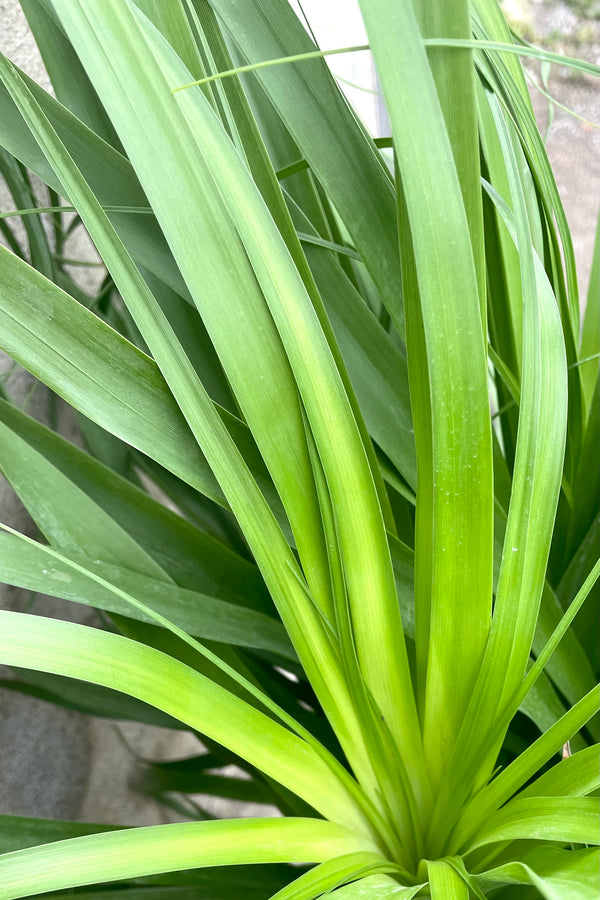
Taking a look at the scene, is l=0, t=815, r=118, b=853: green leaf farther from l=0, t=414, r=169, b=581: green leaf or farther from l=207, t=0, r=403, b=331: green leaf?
l=207, t=0, r=403, b=331: green leaf

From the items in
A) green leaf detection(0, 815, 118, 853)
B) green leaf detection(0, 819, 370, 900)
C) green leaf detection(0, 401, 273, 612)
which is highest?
green leaf detection(0, 401, 273, 612)

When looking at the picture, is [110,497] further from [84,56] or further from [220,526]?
[84,56]

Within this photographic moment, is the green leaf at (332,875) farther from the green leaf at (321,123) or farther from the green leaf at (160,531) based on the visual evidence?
the green leaf at (321,123)

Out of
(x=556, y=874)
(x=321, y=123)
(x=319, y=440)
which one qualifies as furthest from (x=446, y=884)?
(x=321, y=123)

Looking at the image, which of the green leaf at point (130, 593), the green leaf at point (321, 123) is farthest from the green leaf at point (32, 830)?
the green leaf at point (321, 123)

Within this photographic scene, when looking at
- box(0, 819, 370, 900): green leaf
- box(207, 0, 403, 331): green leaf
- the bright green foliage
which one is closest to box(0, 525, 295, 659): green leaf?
the bright green foliage

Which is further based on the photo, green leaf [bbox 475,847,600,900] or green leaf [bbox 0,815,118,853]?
green leaf [bbox 0,815,118,853]

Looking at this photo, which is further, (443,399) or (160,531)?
(160,531)

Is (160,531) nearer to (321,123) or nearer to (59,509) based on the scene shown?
(59,509)

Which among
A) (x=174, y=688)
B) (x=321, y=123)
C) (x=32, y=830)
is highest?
(x=321, y=123)
